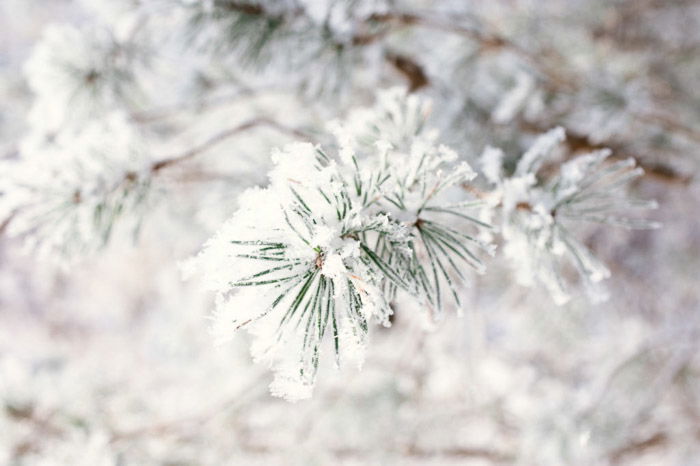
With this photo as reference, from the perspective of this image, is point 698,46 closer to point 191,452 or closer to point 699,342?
point 699,342

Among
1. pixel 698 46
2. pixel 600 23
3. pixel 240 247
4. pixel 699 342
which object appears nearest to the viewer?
pixel 240 247

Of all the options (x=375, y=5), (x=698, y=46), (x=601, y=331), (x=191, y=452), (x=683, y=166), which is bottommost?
(x=191, y=452)

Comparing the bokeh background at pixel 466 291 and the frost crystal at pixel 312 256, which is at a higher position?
the bokeh background at pixel 466 291

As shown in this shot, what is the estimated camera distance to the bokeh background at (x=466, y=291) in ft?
2.68

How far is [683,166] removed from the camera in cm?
130

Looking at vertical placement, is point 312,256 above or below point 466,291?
below

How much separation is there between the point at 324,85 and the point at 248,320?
513mm

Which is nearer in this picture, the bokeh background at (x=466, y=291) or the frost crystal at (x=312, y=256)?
the frost crystal at (x=312, y=256)

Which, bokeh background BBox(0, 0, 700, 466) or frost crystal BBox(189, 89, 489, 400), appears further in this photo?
bokeh background BBox(0, 0, 700, 466)

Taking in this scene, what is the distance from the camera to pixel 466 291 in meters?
1.18

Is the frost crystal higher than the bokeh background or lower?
lower

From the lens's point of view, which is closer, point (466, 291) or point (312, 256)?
point (312, 256)

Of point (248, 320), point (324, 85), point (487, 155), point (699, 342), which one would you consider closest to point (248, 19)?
point (324, 85)

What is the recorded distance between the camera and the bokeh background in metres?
0.82
